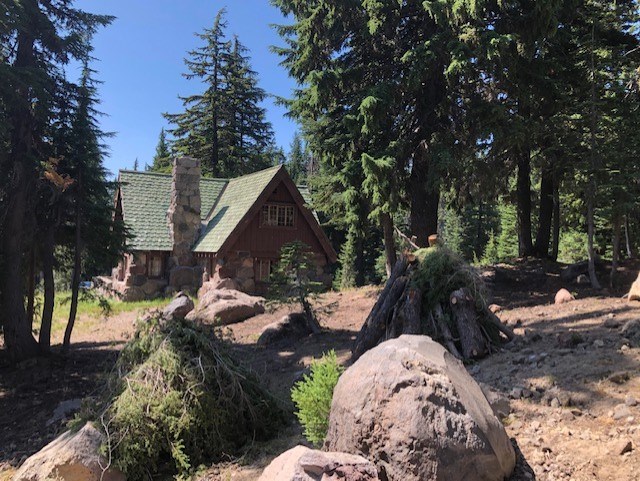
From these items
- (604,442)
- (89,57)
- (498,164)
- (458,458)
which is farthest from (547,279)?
(89,57)

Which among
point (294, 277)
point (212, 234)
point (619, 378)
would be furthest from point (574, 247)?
point (619, 378)

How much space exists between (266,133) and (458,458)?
35087 millimetres

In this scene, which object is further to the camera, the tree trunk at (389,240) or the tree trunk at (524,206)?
the tree trunk at (524,206)

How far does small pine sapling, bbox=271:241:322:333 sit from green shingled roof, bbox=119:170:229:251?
11.0 meters

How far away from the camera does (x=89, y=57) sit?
10945 mm

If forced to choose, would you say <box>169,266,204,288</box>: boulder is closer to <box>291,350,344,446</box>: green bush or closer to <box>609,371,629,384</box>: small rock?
<box>291,350,344,446</box>: green bush

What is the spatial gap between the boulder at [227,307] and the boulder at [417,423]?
10.6 metres

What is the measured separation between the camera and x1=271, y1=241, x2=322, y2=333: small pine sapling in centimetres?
1112

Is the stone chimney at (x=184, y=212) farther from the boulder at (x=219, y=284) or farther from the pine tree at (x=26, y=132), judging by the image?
the pine tree at (x=26, y=132)

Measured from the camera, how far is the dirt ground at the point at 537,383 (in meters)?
4.00

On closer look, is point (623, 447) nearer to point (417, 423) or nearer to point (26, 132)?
point (417, 423)

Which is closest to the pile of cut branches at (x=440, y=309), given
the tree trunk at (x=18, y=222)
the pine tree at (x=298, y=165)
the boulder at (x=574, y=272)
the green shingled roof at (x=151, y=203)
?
the boulder at (x=574, y=272)

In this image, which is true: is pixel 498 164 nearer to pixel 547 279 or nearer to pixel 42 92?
pixel 547 279

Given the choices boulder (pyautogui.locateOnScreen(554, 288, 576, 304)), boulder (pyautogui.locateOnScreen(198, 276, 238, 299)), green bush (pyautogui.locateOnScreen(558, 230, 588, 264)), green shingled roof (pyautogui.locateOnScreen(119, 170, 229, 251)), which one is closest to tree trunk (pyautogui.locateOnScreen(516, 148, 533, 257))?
boulder (pyautogui.locateOnScreen(554, 288, 576, 304))
